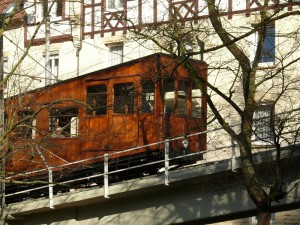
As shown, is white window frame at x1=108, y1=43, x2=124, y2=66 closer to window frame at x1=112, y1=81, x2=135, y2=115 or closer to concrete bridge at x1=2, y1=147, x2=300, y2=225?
window frame at x1=112, y1=81, x2=135, y2=115

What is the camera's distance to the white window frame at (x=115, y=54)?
36722mm

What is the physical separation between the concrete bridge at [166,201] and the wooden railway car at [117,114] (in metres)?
0.98

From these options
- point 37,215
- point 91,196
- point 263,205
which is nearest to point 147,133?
point 91,196

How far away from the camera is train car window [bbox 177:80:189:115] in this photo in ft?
87.8

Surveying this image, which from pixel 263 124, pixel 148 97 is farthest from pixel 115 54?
pixel 263 124

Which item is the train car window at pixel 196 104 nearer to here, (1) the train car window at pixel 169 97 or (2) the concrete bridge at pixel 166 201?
(1) the train car window at pixel 169 97

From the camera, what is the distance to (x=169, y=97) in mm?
26594

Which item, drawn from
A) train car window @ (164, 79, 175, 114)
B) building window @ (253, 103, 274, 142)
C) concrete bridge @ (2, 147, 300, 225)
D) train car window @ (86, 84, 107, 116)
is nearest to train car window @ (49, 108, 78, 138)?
train car window @ (86, 84, 107, 116)

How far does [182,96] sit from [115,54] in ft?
34.0

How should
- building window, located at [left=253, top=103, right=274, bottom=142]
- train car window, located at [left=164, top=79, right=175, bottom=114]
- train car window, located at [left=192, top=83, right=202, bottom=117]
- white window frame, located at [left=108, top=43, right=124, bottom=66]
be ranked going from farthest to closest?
white window frame, located at [left=108, top=43, right=124, bottom=66]
train car window, located at [left=192, top=83, right=202, bottom=117]
train car window, located at [left=164, top=79, right=175, bottom=114]
building window, located at [left=253, top=103, right=274, bottom=142]

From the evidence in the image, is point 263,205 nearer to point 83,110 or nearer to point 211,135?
point 211,135

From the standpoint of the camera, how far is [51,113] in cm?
2683

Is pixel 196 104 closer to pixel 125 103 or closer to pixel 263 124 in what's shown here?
pixel 125 103

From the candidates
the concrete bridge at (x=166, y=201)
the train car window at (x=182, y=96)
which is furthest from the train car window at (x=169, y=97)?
the concrete bridge at (x=166, y=201)
